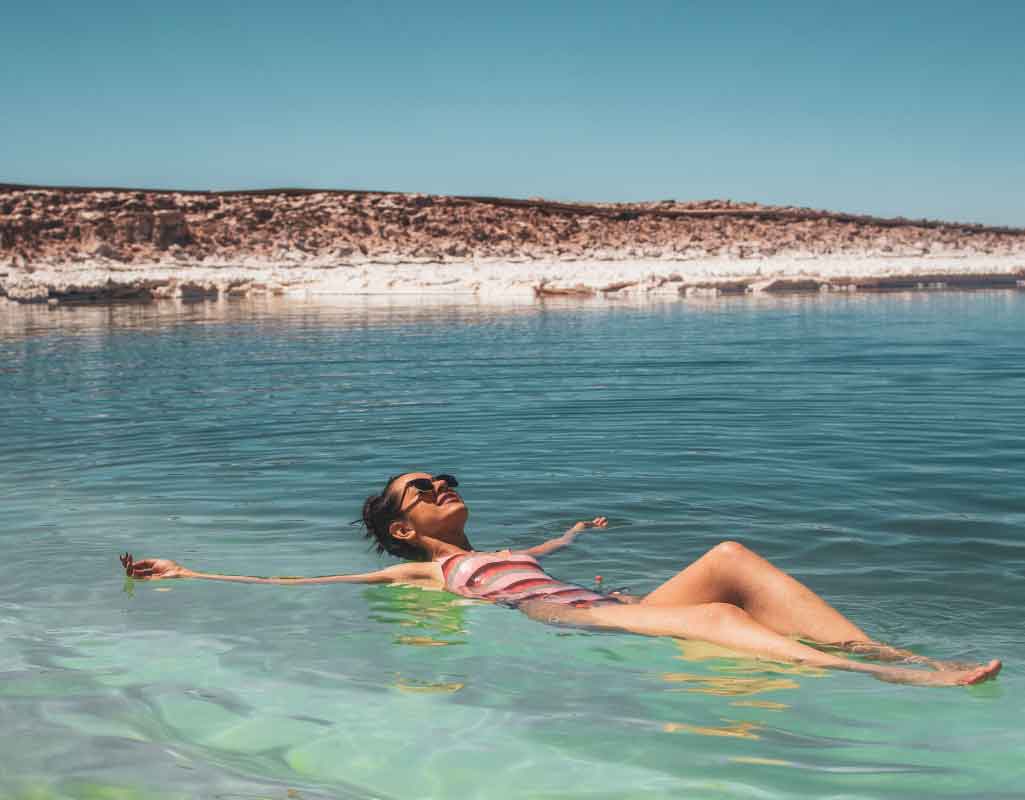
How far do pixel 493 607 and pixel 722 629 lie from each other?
1.24 meters

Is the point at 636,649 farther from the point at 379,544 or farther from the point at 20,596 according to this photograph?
the point at 20,596

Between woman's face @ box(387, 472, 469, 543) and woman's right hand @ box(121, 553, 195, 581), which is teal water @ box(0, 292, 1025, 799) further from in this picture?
woman's face @ box(387, 472, 469, 543)

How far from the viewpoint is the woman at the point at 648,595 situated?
3.54 meters

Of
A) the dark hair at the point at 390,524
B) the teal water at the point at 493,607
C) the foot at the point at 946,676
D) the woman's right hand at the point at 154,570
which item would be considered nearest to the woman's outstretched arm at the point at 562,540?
the teal water at the point at 493,607

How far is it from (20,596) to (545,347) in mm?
13071

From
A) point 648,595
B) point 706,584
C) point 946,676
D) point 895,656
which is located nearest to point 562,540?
point 648,595

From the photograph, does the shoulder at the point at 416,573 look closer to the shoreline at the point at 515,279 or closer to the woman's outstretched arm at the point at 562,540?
the woman's outstretched arm at the point at 562,540

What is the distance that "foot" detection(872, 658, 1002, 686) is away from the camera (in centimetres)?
326

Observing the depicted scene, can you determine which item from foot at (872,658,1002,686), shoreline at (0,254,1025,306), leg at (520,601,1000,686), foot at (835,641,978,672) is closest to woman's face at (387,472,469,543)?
leg at (520,601,1000,686)

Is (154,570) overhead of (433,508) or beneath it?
beneath

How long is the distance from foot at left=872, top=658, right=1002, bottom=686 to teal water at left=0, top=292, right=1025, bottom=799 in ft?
0.32

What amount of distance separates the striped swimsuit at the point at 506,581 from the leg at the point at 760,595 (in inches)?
15.7

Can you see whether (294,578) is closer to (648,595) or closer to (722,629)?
(648,595)

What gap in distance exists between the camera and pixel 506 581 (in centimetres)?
450
